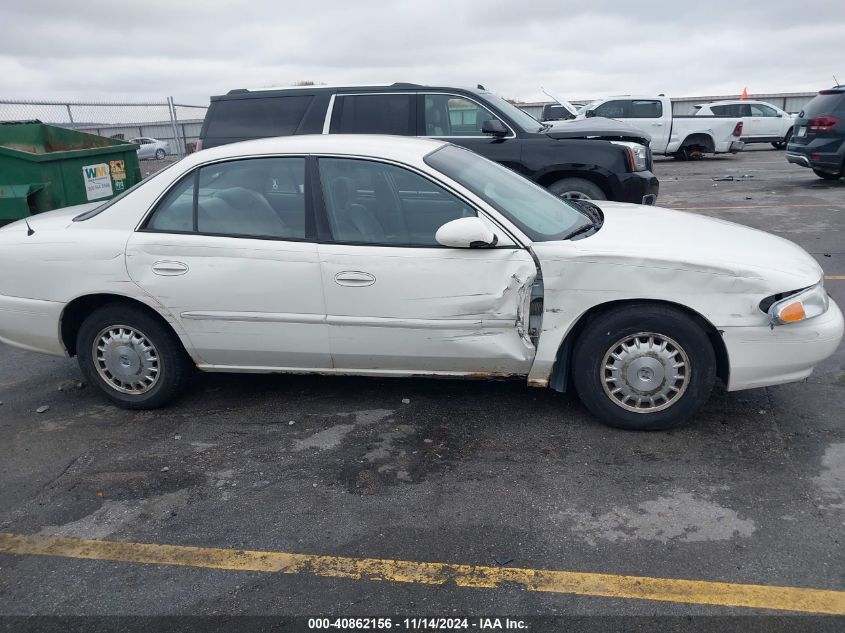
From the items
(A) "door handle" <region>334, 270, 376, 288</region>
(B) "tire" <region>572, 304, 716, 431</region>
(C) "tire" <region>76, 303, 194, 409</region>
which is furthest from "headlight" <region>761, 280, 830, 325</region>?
(C) "tire" <region>76, 303, 194, 409</region>

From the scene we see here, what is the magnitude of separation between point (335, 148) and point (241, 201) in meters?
0.63

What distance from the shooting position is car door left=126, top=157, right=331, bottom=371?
4.01m

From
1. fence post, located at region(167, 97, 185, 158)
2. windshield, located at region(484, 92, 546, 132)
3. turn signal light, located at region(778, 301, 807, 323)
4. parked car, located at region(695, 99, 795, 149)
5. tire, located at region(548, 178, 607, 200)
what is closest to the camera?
turn signal light, located at region(778, 301, 807, 323)

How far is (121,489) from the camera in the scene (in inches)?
143

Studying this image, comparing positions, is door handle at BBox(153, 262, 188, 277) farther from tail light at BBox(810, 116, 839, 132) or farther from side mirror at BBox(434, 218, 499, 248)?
tail light at BBox(810, 116, 839, 132)

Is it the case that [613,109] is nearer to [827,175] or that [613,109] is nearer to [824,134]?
[827,175]

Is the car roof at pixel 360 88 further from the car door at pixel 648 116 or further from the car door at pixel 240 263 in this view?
the car door at pixel 648 116

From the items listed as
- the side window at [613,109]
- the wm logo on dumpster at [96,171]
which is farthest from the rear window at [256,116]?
the side window at [613,109]

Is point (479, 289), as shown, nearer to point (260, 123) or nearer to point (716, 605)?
point (716, 605)

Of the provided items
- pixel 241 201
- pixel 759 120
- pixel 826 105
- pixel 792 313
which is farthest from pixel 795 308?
pixel 759 120

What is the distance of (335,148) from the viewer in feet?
13.7

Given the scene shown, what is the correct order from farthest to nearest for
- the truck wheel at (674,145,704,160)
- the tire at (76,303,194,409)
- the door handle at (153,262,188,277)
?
the truck wheel at (674,145,704,160) < the tire at (76,303,194,409) < the door handle at (153,262,188,277)

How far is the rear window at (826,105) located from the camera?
12.2 metres

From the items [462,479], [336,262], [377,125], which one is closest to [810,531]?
[462,479]
